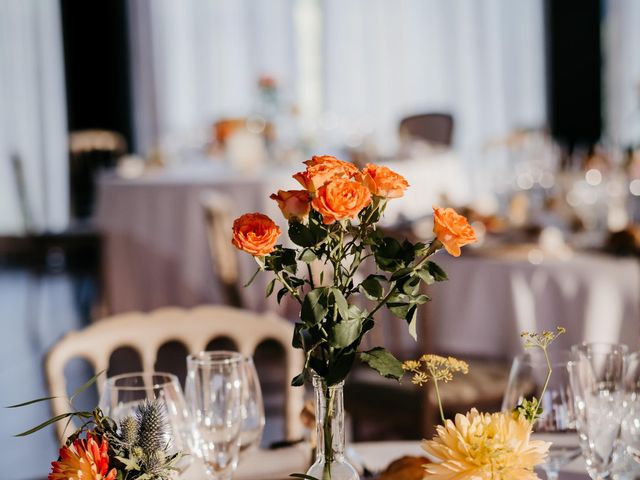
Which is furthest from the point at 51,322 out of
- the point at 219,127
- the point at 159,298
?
the point at 219,127

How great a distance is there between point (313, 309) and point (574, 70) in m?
7.03

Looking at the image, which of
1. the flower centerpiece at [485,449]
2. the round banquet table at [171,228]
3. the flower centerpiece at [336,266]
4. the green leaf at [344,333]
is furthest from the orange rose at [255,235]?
the round banquet table at [171,228]

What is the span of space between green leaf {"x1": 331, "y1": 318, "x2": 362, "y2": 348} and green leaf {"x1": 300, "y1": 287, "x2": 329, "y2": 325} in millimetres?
23

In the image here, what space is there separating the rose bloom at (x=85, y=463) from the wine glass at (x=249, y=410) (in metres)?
0.32

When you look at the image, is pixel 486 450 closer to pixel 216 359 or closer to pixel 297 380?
pixel 297 380

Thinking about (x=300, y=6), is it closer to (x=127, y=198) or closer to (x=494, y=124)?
(x=494, y=124)

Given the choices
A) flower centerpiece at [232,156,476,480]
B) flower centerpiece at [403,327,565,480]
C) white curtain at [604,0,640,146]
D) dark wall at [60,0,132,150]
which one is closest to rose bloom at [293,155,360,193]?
flower centerpiece at [232,156,476,480]

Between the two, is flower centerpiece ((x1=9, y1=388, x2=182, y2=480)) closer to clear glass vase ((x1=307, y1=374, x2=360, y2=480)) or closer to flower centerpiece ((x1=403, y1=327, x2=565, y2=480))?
clear glass vase ((x1=307, y1=374, x2=360, y2=480))

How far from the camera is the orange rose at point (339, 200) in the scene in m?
0.90

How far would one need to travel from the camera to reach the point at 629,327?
2.65 metres

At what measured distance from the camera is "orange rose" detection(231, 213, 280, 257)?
930mm

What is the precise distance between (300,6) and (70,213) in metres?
2.59

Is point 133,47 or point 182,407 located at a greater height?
point 133,47

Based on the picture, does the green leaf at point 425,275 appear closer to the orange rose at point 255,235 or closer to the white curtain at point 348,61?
the orange rose at point 255,235
